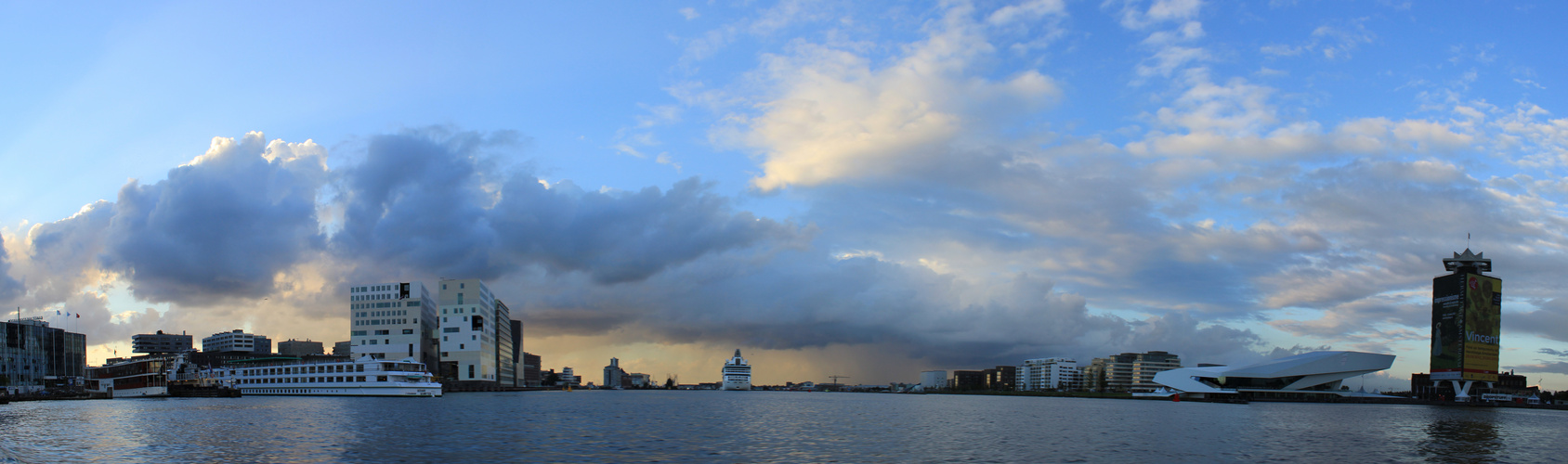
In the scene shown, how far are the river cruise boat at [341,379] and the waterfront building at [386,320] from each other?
897 inches

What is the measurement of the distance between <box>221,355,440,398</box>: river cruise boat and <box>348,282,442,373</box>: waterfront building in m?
22.8

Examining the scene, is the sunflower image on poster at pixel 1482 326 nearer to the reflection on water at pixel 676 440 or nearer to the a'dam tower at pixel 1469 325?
the a'dam tower at pixel 1469 325

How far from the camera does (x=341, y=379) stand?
465 ft

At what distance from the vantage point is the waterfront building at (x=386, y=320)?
17475 centimetres

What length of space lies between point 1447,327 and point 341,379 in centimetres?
21614

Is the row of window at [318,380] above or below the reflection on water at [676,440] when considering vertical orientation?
below

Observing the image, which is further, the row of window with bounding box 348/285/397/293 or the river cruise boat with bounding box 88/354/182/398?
the row of window with bounding box 348/285/397/293

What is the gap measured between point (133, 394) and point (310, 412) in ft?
265

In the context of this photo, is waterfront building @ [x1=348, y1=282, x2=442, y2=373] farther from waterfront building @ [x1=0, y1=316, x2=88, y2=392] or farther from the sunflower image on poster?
the sunflower image on poster

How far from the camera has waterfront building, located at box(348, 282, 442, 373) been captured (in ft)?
573

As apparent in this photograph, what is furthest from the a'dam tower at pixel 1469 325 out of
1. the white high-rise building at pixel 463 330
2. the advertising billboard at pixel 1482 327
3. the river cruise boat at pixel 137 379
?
the river cruise boat at pixel 137 379

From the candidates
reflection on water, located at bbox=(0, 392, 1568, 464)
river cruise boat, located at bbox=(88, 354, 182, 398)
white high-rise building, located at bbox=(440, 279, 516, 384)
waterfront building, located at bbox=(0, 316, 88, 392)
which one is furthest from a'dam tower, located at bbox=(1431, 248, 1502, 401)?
waterfront building, located at bbox=(0, 316, 88, 392)

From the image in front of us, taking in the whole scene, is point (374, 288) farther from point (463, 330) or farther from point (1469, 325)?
point (1469, 325)

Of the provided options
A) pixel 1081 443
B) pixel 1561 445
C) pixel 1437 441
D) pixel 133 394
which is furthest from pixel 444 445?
pixel 133 394
